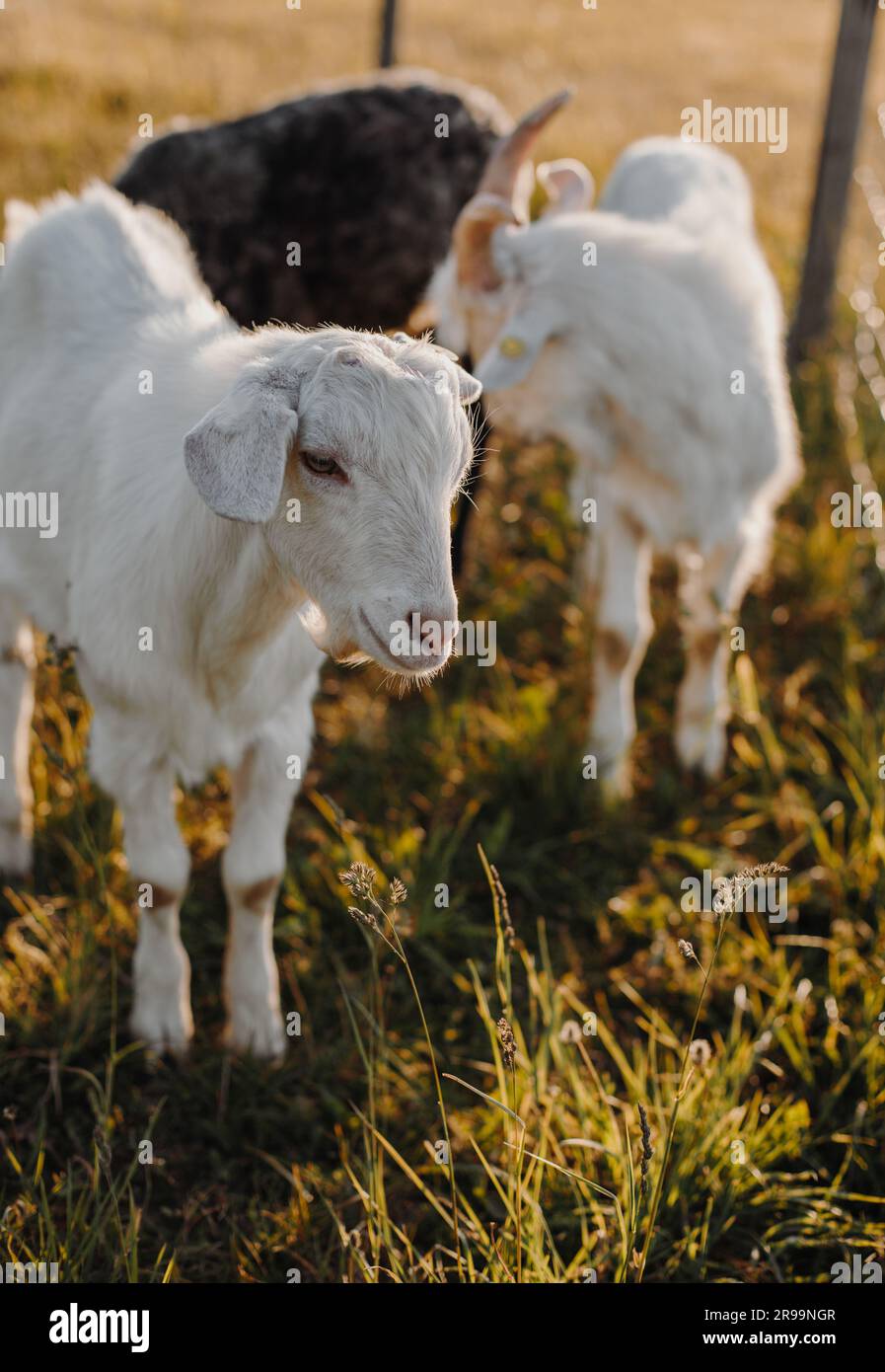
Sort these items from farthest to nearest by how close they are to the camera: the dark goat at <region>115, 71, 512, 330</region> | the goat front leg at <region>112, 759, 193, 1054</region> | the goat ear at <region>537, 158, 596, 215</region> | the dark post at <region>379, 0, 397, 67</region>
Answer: the dark post at <region>379, 0, 397, 67</region> → the dark goat at <region>115, 71, 512, 330</region> → the goat ear at <region>537, 158, 596, 215</region> → the goat front leg at <region>112, 759, 193, 1054</region>

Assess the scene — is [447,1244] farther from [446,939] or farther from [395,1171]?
[446,939]

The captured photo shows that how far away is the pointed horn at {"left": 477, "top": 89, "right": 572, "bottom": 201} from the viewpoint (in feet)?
12.1

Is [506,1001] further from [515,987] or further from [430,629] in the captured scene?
[515,987]

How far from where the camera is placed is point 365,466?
1.99m

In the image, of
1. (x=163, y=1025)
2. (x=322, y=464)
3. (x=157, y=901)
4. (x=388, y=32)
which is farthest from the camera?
(x=388, y=32)

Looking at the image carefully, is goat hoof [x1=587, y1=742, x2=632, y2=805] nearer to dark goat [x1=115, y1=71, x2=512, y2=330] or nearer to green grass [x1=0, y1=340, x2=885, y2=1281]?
green grass [x1=0, y1=340, x2=885, y2=1281]

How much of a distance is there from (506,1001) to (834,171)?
4.73m

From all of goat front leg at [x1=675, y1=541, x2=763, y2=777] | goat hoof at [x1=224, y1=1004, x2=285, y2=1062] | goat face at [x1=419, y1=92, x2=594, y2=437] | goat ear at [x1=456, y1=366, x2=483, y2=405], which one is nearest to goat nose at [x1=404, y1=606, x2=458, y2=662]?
goat ear at [x1=456, y1=366, x2=483, y2=405]

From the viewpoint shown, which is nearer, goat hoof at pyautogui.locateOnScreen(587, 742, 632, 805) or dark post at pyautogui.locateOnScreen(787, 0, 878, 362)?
goat hoof at pyautogui.locateOnScreen(587, 742, 632, 805)

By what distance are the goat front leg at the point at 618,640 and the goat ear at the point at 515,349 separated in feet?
2.19

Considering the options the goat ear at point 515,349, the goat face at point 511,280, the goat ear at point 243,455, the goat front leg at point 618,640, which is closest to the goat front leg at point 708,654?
the goat front leg at point 618,640

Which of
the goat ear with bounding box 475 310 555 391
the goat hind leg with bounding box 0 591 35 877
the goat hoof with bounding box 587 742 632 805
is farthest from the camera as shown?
the goat hoof with bounding box 587 742 632 805

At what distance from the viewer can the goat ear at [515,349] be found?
139 inches

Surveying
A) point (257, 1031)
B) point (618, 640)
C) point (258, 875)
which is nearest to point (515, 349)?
point (618, 640)
